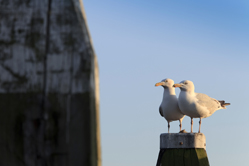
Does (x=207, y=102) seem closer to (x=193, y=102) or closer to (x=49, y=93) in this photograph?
(x=193, y=102)

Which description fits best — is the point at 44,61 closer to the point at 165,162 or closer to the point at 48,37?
the point at 48,37

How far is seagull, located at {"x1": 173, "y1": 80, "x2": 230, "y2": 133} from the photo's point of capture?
27.8 ft

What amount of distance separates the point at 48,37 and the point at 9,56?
6.4 inches

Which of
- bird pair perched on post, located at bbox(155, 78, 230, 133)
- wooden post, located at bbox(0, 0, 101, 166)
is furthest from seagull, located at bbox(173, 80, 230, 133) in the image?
wooden post, located at bbox(0, 0, 101, 166)

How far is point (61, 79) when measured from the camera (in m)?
1.47

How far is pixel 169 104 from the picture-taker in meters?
8.88

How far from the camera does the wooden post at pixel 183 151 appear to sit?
23.5 feet

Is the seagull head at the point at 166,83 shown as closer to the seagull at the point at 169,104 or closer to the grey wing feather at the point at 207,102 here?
the seagull at the point at 169,104

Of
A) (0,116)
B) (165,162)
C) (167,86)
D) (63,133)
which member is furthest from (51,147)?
(167,86)

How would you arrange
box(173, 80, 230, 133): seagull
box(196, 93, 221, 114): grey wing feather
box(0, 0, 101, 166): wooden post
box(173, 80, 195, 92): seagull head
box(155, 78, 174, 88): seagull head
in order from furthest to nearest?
box(155, 78, 174, 88): seagull head, box(173, 80, 195, 92): seagull head, box(196, 93, 221, 114): grey wing feather, box(173, 80, 230, 133): seagull, box(0, 0, 101, 166): wooden post

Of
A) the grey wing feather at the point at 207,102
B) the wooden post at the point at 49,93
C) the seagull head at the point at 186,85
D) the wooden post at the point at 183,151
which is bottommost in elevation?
the wooden post at the point at 183,151

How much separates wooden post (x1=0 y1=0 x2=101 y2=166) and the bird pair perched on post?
7113 millimetres

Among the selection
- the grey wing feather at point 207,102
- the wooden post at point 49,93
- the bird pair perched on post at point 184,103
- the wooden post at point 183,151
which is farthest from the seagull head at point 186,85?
the wooden post at point 49,93

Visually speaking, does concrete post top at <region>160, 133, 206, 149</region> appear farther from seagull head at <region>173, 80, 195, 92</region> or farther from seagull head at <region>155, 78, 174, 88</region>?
seagull head at <region>155, 78, 174, 88</region>
